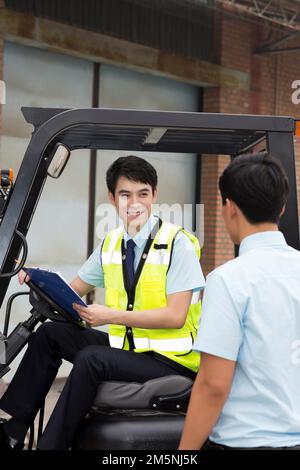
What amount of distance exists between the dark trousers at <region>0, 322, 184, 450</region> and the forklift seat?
0.05 metres

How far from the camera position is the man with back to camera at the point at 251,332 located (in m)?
1.91

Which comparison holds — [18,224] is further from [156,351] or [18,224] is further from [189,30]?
[189,30]

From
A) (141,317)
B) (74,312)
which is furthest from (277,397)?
(74,312)

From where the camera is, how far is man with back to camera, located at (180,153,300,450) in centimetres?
191

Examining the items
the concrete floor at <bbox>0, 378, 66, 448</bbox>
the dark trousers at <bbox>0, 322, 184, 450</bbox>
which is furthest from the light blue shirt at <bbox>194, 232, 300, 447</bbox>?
the concrete floor at <bbox>0, 378, 66, 448</bbox>

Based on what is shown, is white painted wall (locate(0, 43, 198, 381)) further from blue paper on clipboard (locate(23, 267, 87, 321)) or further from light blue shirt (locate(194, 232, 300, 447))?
light blue shirt (locate(194, 232, 300, 447))

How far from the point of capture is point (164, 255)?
2.84 m

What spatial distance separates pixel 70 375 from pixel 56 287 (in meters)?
0.32

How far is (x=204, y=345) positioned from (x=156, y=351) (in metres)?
0.96

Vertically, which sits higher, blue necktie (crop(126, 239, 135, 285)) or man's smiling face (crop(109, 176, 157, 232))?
man's smiling face (crop(109, 176, 157, 232))

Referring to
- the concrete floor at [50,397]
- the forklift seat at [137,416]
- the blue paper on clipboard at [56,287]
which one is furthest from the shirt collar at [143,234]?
the concrete floor at [50,397]

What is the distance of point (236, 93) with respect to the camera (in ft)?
31.1

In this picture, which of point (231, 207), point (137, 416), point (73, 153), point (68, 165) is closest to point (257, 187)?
point (231, 207)

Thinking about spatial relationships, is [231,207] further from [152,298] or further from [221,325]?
[152,298]
